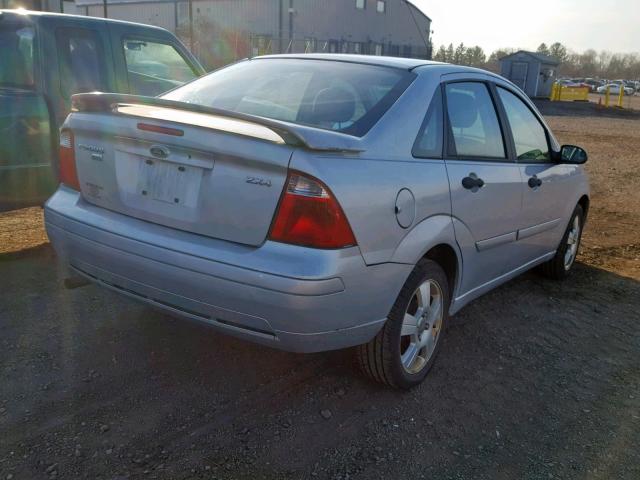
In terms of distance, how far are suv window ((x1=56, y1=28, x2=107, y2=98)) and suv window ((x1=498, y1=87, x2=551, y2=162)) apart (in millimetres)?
3423

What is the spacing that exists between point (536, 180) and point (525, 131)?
1.28 feet

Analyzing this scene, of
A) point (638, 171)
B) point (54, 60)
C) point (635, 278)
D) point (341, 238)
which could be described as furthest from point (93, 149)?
point (638, 171)

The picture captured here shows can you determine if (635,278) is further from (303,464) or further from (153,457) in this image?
(153,457)

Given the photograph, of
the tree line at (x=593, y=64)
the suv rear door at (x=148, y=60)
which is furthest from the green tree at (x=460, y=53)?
the suv rear door at (x=148, y=60)

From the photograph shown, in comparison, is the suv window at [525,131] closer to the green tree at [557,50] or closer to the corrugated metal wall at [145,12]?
the corrugated metal wall at [145,12]

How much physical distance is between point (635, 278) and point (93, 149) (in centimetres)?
463

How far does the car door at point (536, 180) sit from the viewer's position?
4.11 meters

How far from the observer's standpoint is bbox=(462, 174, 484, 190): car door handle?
3340 mm

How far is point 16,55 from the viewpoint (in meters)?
5.03

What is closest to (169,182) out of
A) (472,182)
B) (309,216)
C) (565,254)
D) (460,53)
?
(309,216)

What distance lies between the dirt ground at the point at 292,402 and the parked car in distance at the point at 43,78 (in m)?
0.90

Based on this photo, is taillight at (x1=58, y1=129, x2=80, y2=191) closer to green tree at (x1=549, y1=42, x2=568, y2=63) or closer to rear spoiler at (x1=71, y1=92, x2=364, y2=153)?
rear spoiler at (x1=71, y1=92, x2=364, y2=153)

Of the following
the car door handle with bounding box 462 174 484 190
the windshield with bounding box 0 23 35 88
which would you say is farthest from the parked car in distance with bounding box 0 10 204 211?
the car door handle with bounding box 462 174 484 190

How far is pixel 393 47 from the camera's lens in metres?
48.2
